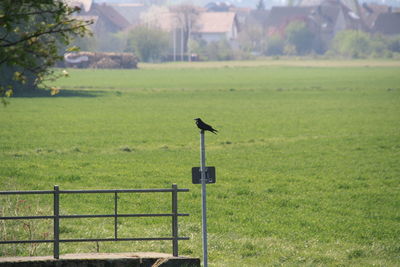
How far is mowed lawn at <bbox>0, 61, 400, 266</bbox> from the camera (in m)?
13.8

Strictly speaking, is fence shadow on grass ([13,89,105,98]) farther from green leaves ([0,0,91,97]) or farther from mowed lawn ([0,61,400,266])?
green leaves ([0,0,91,97])

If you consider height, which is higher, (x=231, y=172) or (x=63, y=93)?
(x=63, y=93)

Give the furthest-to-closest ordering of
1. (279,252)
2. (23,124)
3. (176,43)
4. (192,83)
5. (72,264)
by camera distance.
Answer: (176,43), (192,83), (23,124), (279,252), (72,264)

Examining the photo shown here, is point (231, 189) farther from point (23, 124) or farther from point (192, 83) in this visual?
point (192, 83)

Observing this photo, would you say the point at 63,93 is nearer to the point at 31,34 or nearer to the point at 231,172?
the point at 231,172

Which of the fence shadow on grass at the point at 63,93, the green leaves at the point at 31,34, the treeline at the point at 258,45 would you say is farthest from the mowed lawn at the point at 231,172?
the treeline at the point at 258,45

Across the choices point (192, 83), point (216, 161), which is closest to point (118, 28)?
point (192, 83)

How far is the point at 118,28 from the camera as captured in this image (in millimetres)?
198625

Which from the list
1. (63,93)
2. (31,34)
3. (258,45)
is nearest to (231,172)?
(31,34)

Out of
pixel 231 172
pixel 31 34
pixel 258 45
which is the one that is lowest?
pixel 231 172

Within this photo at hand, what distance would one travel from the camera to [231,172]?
2402 cm

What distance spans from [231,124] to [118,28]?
531ft

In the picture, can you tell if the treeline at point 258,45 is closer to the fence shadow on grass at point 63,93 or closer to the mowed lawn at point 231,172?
the fence shadow on grass at point 63,93

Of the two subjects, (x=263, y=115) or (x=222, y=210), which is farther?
(x=263, y=115)
